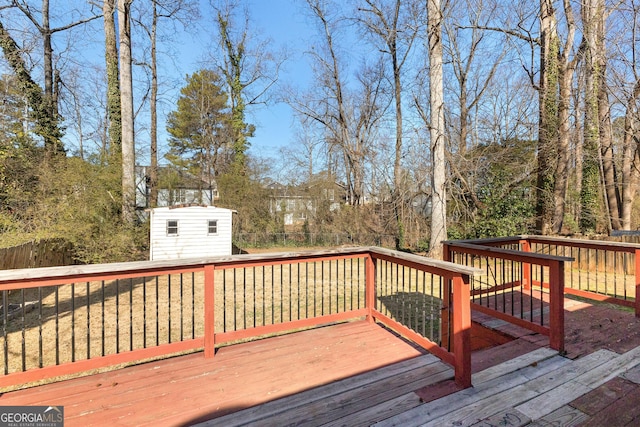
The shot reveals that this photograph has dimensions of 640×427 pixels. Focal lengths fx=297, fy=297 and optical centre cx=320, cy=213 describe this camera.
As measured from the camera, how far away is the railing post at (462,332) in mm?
1962

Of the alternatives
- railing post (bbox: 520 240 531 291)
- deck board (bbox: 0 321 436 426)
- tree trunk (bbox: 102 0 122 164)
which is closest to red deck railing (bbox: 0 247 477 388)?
deck board (bbox: 0 321 436 426)

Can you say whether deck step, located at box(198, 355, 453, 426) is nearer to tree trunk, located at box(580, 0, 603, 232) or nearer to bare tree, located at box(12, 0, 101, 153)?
tree trunk, located at box(580, 0, 603, 232)

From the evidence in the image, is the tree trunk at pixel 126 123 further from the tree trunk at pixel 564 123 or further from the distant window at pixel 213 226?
the tree trunk at pixel 564 123

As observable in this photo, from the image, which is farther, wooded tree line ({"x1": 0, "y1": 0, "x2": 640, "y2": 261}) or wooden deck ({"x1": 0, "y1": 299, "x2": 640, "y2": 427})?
wooded tree line ({"x1": 0, "y1": 0, "x2": 640, "y2": 261})

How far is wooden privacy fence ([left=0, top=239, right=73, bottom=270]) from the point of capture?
16.9 ft

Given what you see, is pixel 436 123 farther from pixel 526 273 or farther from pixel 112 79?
pixel 112 79

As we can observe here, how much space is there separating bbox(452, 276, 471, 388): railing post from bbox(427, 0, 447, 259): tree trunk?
17.5 ft

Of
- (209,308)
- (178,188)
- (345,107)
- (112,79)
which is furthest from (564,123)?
(178,188)

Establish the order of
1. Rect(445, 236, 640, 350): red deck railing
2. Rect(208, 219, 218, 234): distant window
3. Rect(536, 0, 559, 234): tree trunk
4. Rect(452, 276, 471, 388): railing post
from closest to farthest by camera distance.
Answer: Rect(452, 276, 471, 388): railing post
Rect(445, 236, 640, 350): red deck railing
Rect(536, 0, 559, 234): tree trunk
Rect(208, 219, 218, 234): distant window

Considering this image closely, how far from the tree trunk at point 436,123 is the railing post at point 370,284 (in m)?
4.54

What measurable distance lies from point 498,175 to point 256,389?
28.1 feet

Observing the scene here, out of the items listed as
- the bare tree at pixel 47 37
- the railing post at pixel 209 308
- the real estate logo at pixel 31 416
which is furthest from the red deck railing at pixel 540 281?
the bare tree at pixel 47 37

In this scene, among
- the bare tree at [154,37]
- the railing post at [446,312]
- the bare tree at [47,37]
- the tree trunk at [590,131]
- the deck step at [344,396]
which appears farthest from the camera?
the bare tree at [154,37]

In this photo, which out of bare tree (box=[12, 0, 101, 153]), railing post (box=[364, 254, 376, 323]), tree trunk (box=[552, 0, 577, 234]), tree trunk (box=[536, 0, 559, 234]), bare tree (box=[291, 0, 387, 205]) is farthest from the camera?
bare tree (box=[291, 0, 387, 205])
